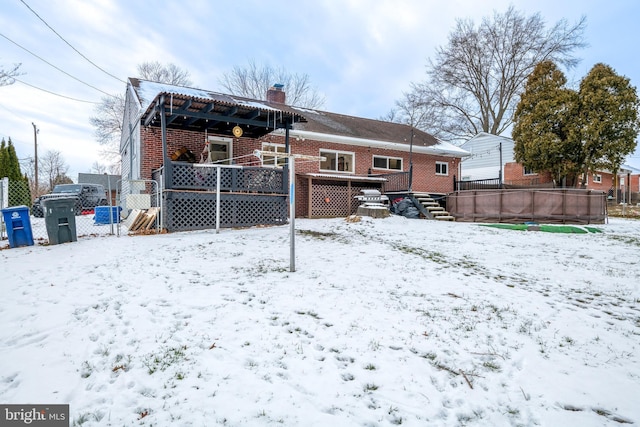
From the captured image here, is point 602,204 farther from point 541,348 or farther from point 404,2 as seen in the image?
point 541,348

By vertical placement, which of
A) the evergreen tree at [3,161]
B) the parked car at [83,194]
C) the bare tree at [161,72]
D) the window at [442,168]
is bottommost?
the parked car at [83,194]

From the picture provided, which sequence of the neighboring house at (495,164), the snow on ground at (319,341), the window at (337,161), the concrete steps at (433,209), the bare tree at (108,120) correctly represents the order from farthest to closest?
the bare tree at (108,120) → the neighboring house at (495,164) → the window at (337,161) → the concrete steps at (433,209) → the snow on ground at (319,341)

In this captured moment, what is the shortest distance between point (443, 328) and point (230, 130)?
1092 centimetres

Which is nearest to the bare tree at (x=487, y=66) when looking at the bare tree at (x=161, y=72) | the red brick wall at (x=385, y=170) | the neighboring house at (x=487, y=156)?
the neighboring house at (x=487, y=156)

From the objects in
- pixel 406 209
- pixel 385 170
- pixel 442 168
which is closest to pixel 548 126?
pixel 442 168

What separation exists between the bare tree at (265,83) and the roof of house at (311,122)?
47.7 ft

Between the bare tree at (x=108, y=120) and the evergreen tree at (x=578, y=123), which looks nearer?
the evergreen tree at (x=578, y=123)

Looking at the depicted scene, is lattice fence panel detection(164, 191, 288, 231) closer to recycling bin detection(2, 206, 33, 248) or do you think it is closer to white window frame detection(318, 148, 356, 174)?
recycling bin detection(2, 206, 33, 248)

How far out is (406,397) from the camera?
2109 millimetres

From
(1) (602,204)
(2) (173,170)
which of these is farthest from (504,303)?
(1) (602,204)

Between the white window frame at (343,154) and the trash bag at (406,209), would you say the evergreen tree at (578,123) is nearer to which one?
the trash bag at (406,209)

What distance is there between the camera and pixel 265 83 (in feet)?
102

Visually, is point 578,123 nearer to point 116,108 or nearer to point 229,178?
point 229,178

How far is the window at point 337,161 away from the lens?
582 inches
